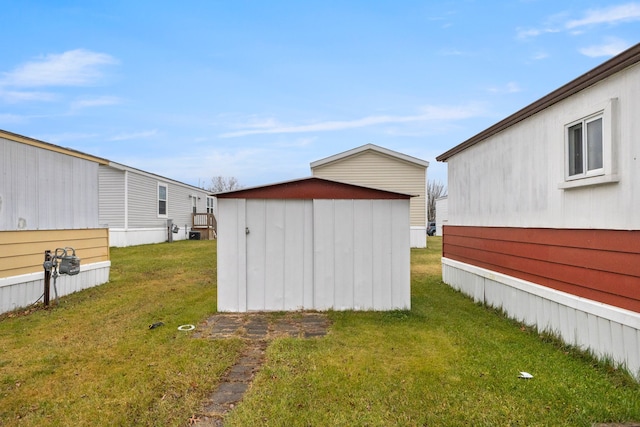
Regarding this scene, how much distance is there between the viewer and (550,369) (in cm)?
360

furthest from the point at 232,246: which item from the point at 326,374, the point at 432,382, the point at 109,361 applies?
the point at 432,382

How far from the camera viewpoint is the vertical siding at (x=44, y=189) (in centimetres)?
582

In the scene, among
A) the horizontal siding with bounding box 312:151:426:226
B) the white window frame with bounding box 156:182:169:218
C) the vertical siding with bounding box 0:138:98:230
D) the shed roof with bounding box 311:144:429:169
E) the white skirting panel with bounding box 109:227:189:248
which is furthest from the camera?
the white window frame with bounding box 156:182:169:218

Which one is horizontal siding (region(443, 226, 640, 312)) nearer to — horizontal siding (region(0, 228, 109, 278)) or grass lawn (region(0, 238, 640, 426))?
grass lawn (region(0, 238, 640, 426))

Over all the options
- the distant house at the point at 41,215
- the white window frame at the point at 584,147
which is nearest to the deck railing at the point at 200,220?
the distant house at the point at 41,215

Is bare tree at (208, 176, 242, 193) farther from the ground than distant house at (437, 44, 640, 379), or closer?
farther from the ground

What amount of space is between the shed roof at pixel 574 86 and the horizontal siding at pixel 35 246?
7960 millimetres

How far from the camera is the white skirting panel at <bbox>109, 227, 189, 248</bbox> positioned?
16.3 meters

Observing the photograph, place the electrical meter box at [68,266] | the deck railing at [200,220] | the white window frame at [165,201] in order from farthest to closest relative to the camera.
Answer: the deck railing at [200,220]
the white window frame at [165,201]
the electrical meter box at [68,266]

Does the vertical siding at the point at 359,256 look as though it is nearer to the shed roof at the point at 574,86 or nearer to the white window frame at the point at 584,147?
the shed roof at the point at 574,86

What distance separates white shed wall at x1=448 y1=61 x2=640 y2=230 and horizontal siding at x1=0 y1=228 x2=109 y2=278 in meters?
7.81

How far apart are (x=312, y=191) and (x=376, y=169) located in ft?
35.0

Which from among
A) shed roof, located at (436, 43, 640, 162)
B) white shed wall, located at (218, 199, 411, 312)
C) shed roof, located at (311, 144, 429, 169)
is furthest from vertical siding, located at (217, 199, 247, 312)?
shed roof, located at (311, 144, 429, 169)

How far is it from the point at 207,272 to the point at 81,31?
764cm
